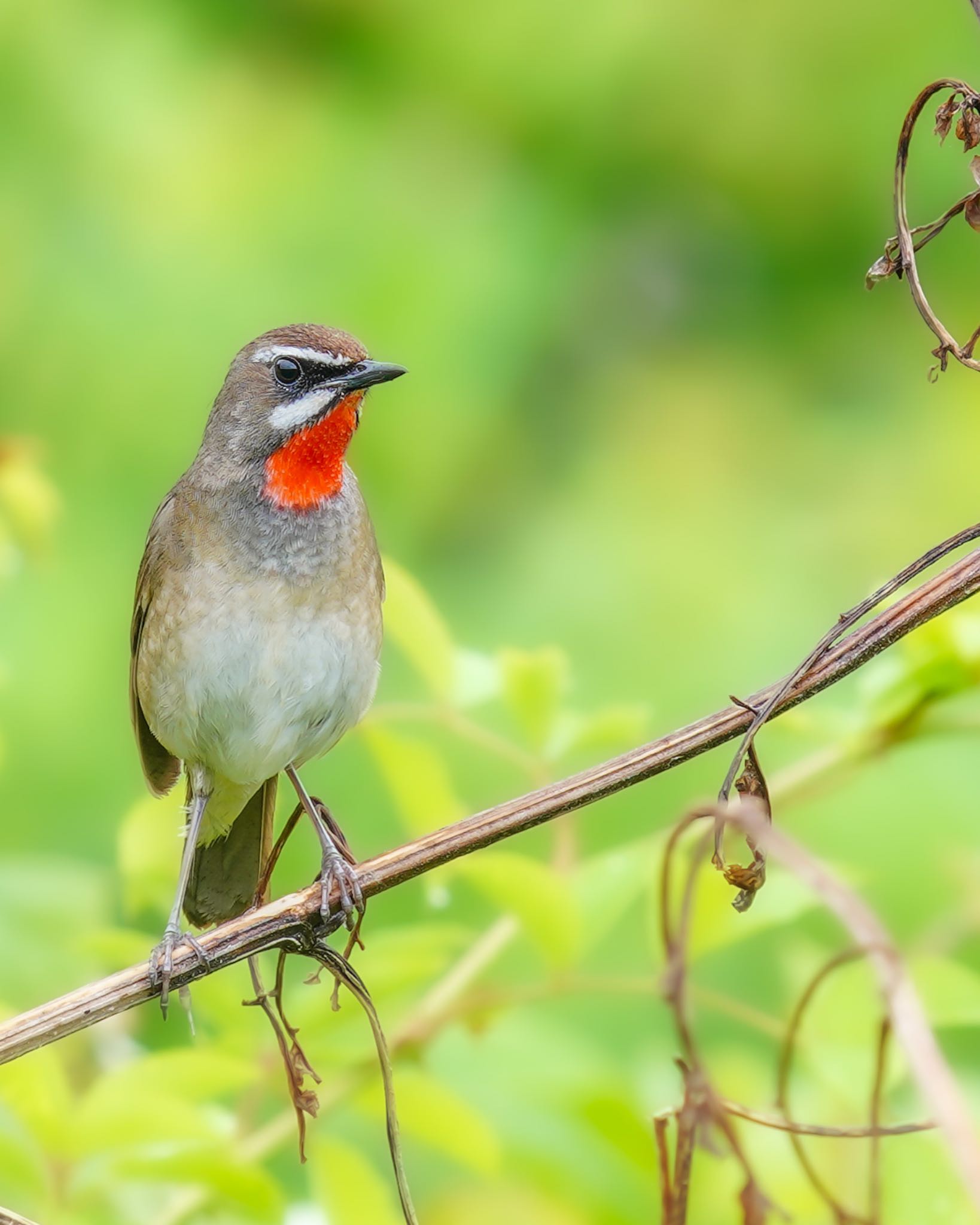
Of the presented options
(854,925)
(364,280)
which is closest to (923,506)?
(364,280)

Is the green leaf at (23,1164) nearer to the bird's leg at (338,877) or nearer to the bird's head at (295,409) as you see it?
the bird's leg at (338,877)

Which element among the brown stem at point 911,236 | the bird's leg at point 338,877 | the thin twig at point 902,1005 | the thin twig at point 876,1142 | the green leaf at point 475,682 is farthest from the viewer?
the green leaf at point 475,682

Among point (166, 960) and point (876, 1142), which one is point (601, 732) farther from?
point (876, 1142)

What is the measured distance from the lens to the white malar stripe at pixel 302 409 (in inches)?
120

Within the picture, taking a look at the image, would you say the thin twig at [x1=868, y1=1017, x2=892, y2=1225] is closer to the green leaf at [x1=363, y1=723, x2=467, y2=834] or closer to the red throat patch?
the green leaf at [x1=363, y1=723, x2=467, y2=834]

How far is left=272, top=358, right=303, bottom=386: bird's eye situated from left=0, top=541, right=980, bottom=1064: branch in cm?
130

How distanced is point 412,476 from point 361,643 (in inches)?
76.2

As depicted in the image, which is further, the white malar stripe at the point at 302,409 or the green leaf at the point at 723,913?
the white malar stripe at the point at 302,409

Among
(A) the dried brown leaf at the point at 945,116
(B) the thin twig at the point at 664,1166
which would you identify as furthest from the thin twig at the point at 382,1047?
(A) the dried brown leaf at the point at 945,116

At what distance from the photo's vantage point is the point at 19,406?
483cm

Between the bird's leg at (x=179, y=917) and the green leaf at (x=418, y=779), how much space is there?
1.31 ft

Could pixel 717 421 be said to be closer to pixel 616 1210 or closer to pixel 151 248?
pixel 151 248

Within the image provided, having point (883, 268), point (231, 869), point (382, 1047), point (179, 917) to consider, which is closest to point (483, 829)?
point (382, 1047)

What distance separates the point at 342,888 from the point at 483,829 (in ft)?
1.50
